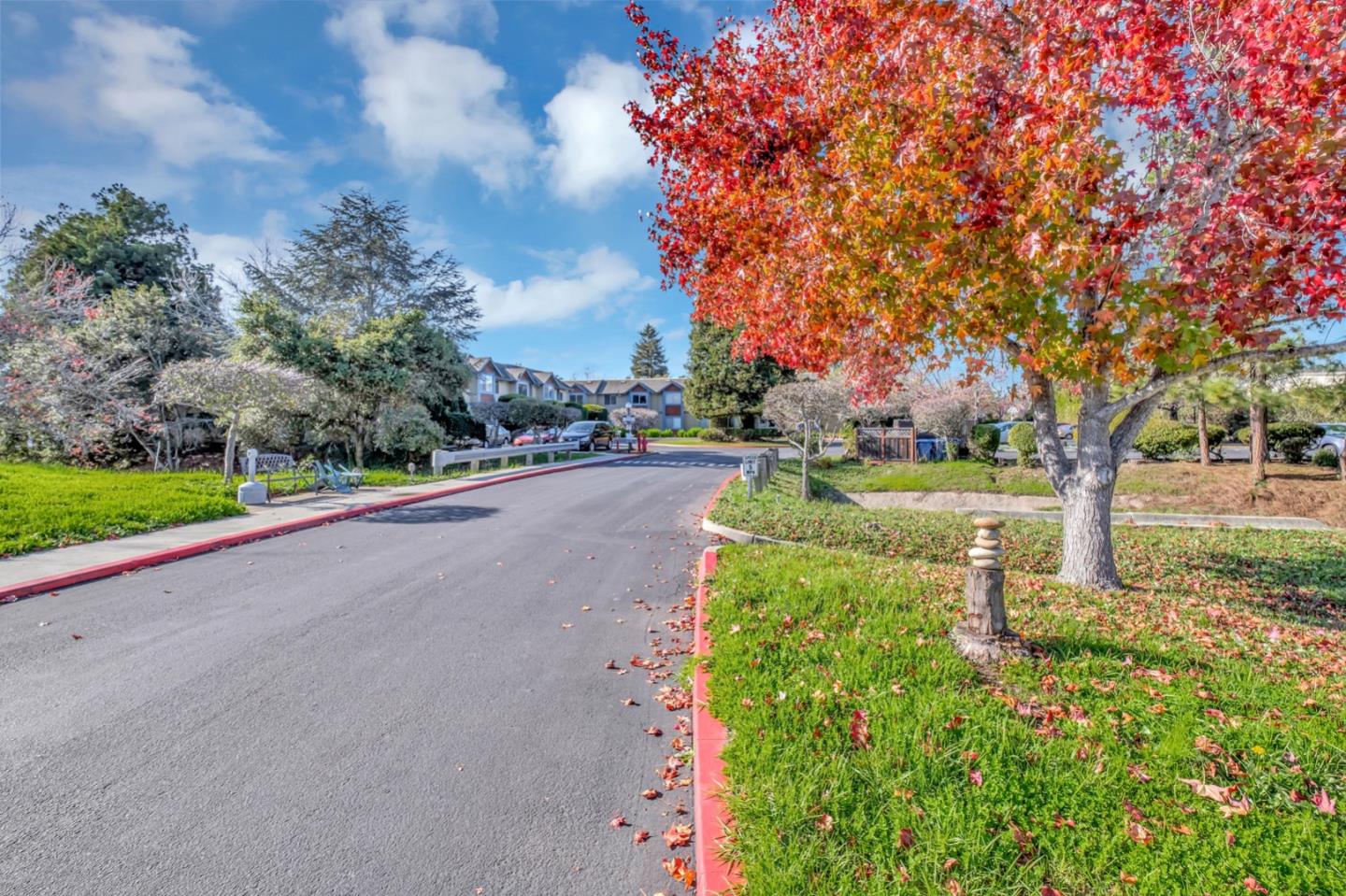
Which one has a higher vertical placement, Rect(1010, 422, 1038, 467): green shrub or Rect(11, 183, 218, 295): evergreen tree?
Rect(11, 183, 218, 295): evergreen tree

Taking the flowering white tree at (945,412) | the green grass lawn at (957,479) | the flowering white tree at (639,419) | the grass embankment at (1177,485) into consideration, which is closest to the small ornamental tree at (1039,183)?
the grass embankment at (1177,485)

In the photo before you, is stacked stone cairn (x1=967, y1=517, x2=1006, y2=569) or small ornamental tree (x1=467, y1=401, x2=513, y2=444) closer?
stacked stone cairn (x1=967, y1=517, x2=1006, y2=569)

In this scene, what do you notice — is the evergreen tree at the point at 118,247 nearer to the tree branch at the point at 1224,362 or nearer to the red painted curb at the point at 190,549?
the red painted curb at the point at 190,549

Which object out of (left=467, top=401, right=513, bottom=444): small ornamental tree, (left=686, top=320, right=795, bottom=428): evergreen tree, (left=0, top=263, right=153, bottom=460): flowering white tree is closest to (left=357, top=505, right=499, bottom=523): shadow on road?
(left=0, top=263, right=153, bottom=460): flowering white tree

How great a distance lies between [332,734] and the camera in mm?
3699

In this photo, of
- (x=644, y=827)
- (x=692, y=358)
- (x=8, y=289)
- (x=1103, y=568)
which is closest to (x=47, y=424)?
(x=8, y=289)

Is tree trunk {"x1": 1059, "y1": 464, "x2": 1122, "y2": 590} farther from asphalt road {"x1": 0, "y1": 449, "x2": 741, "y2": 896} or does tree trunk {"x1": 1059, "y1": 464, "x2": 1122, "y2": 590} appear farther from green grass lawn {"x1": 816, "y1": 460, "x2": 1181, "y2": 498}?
green grass lawn {"x1": 816, "y1": 460, "x2": 1181, "y2": 498}

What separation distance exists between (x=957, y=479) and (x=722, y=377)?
91.1 ft

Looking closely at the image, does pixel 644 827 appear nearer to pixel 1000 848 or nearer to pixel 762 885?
pixel 762 885

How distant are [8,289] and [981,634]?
1843 cm

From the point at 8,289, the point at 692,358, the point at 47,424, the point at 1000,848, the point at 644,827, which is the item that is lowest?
the point at 644,827

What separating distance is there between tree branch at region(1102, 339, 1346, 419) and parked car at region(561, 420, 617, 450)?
27243mm

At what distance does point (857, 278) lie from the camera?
5.69 metres

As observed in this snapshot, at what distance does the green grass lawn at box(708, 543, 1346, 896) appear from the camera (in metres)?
2.43
